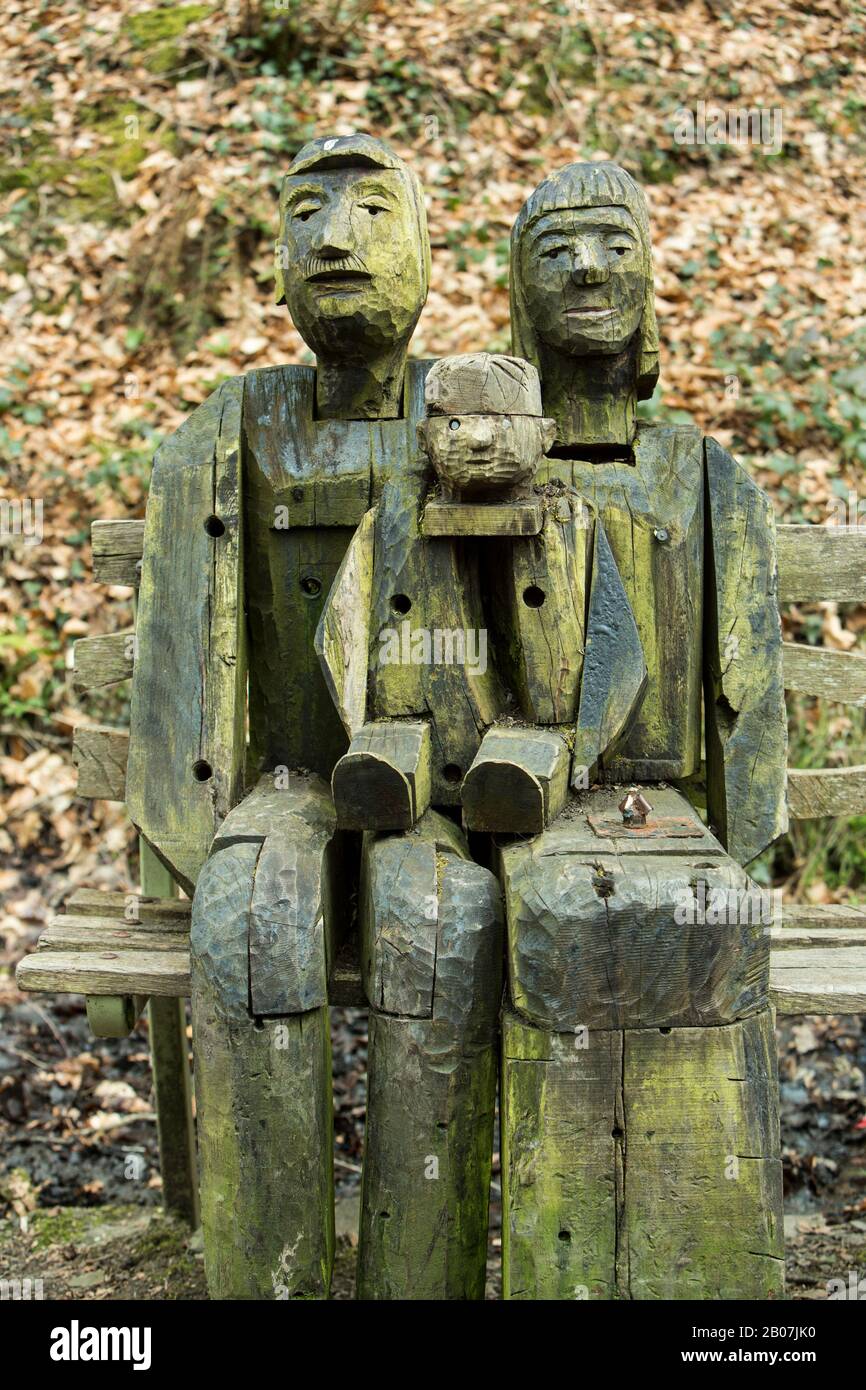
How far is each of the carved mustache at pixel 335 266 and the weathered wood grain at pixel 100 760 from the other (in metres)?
1.48

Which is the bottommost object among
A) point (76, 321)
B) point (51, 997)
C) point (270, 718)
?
point (51, 997)

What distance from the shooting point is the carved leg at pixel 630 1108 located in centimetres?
274

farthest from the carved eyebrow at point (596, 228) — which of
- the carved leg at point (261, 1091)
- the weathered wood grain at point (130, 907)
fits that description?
the weathered wood grain at point (130, 907)

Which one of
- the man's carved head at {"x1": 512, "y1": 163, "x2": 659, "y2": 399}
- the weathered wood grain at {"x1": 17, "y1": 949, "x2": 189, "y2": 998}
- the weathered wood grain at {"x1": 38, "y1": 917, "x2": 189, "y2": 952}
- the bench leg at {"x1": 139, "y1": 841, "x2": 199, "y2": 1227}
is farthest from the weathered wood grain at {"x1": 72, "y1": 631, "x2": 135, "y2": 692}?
the man's carved head at {"x1": 512, "y1": 163, "x2": 659, "y2": 399}

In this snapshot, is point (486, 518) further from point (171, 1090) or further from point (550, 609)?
point (171, 1090)

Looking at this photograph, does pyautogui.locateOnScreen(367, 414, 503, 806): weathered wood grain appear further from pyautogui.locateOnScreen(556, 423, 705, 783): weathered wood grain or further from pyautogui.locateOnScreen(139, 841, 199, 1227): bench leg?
pyautogui.locateOnScreen(139, 841, 199, 1227): bench leg

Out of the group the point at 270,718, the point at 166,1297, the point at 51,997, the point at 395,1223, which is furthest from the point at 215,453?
the point at 51,997

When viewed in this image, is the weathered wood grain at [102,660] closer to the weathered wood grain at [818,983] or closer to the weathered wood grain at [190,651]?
the weathered wood grain at [190,651]

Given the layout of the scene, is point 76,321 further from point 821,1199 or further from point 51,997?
point 821,1199

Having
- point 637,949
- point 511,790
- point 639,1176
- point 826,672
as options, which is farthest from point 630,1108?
point 826,672

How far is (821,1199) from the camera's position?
15.3ft

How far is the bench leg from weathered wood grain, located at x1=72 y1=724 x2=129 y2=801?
248 millimetres

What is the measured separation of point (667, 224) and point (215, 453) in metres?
4.60

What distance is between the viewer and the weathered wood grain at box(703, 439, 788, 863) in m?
3.46
